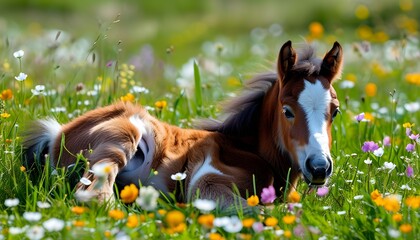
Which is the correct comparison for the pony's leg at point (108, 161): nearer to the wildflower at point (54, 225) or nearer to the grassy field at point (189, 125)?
the grassy field at point (189, 125)

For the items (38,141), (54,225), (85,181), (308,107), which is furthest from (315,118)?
(54,225)

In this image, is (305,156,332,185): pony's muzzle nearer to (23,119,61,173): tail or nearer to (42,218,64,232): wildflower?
(42,218,64,232): wildflower

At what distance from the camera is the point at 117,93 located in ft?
24.3

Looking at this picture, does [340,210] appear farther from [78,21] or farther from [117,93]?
[78,21]

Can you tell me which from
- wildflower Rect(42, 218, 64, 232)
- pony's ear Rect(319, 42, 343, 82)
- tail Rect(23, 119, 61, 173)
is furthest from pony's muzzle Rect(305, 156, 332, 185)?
tail Rect(23, 119, 61, 173)

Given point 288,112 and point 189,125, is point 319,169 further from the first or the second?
point 189,125

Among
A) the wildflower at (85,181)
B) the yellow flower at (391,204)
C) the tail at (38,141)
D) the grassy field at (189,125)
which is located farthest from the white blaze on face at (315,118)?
the tail at (38,141)

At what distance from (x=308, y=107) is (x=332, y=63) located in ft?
1.76

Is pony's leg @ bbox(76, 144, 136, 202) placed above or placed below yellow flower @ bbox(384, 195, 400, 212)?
below

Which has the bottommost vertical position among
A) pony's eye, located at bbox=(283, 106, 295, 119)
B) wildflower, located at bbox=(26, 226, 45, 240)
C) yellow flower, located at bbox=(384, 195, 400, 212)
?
yellow flower, located at bbox=(384, 195, 400, 212)

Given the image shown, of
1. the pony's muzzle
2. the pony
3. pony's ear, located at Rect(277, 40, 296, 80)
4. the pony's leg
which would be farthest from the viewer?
pony's ear, located at Rect(277, 40, 296, 80)

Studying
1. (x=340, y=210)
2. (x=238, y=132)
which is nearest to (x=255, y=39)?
(x=238, y=132)

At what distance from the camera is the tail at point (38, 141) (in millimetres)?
5793

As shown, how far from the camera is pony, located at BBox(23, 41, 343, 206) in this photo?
5.34 meters
